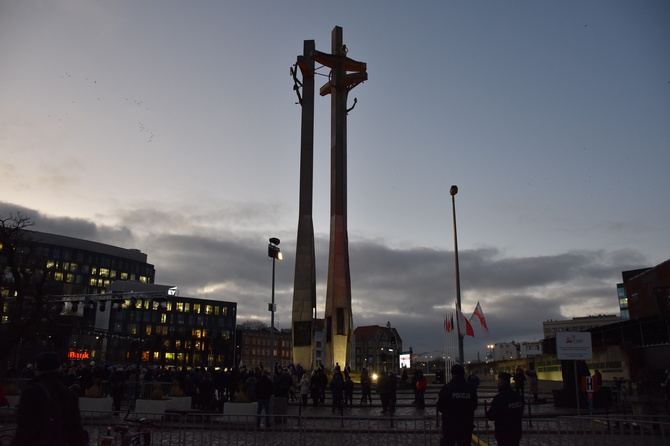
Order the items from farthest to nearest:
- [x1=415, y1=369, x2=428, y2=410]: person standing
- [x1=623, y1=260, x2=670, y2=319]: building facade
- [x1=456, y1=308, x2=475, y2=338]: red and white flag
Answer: [x1=623, y1=260, x2=670, y2=319]: building facade, [x1=456, y1=308, x2=475, y2=338]: red and white flag, [x1=415, y1=369, x2=428, y2=410]: person standing

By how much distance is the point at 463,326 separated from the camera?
103ft

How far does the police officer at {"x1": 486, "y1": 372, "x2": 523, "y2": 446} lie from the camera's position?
895 cm

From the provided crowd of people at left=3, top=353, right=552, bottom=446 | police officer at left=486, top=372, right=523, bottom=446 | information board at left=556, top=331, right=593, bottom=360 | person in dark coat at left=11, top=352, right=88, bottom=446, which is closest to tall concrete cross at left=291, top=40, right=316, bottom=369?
crowd of people at left=3, top=353, right=552, bottom=446

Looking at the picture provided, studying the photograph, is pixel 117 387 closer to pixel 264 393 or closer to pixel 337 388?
pixel 264 393

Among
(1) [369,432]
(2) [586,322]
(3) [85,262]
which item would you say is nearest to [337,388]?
(1) [369,432]

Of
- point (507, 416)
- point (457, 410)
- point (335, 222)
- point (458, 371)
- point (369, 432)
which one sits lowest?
point (369, 432)

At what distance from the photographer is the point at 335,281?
2007 inches

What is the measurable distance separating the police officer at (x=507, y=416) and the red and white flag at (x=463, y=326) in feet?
70.1

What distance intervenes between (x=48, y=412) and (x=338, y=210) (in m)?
47.3

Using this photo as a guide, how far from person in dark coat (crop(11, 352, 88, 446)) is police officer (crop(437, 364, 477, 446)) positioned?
4.99 m

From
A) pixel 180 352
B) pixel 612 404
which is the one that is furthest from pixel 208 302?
pixel 612 404

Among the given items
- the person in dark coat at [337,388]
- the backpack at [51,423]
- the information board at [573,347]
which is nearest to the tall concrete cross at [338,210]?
A: the person in dark coat at [337,388]

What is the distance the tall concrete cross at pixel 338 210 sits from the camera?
50.0m

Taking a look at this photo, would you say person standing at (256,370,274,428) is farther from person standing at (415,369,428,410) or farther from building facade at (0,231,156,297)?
building facade at (0,231,156,297)
